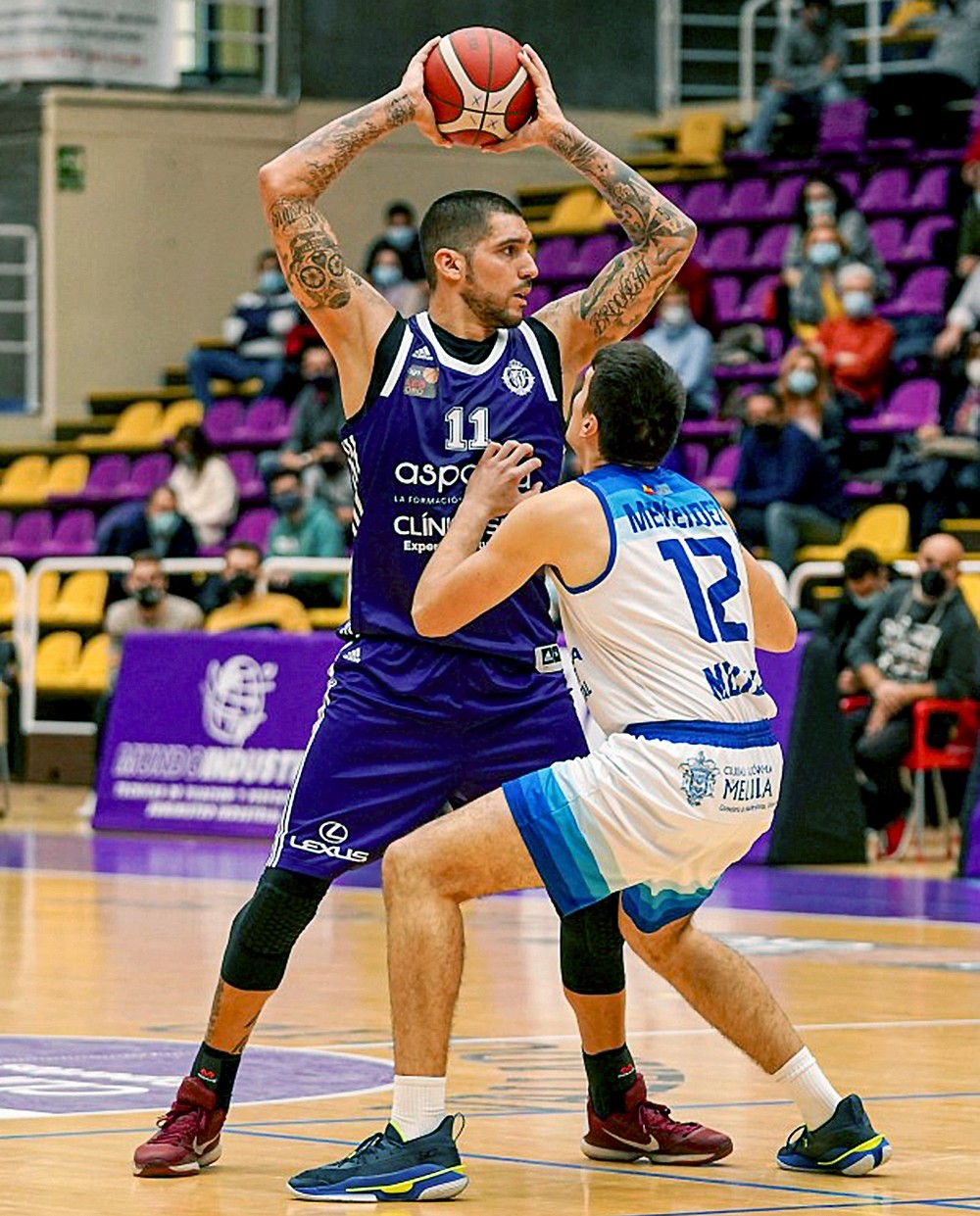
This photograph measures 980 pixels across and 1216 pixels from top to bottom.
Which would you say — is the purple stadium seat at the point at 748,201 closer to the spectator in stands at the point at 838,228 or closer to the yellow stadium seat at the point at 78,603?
the spectator in stands at the point at 838,228

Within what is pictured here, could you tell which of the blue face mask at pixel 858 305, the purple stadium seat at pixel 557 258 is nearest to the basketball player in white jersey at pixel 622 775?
the blue face mask at pixel 858 305

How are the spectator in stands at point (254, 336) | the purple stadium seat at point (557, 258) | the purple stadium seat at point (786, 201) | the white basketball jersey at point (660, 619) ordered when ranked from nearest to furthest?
1. the white basketball jersey at point (660, 619)
2. the purple stadium seat at point (786, 201)
3. the purple stadium seat at point (557, 258)
4. the spectator in stands at point (254, 336)

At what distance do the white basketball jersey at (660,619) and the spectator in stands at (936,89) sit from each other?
18.0m

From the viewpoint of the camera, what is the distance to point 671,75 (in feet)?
90.1

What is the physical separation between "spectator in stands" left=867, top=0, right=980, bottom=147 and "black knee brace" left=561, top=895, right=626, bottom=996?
59.2ft

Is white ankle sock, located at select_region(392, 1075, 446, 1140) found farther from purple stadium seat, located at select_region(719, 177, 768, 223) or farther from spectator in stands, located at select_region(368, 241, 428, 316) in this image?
purple stadium seat, located at select_region(719, 177, 768, 223)

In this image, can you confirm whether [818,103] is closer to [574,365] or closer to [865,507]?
[865,507]

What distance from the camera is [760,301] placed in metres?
22.7

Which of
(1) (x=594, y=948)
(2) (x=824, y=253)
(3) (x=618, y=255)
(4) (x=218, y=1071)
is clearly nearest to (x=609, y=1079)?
(1) (x=594, y=948)

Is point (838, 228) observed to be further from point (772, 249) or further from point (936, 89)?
point (936, 89)

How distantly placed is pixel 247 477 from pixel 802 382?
255 inches

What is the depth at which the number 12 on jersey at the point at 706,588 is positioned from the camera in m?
6.01

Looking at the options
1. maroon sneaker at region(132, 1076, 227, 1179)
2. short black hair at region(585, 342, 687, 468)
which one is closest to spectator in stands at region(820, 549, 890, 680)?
short black hair at region(585, 342, 687, 468)

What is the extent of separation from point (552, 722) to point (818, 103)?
18701mm
